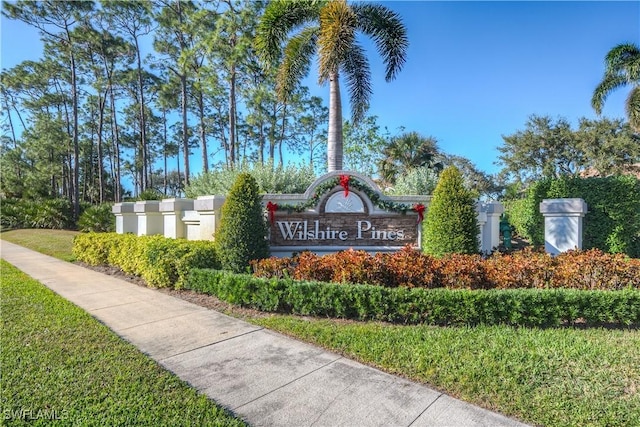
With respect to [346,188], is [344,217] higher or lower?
lower

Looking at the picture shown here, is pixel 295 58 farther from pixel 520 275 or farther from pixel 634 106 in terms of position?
pixel 634 106

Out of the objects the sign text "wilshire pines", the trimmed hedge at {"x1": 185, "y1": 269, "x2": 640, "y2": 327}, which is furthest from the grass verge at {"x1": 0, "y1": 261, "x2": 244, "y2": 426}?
the sign text "wilshire pines"

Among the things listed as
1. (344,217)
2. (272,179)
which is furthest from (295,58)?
(344,217)

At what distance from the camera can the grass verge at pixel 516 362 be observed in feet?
8.42

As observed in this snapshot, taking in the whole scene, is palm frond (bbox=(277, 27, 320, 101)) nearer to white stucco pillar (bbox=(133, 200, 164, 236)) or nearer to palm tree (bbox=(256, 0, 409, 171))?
palm tree (bbox=(256, 0, 409, 171))

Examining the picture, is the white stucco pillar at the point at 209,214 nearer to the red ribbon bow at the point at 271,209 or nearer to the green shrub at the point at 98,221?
the red ribbon bow at the point at 271,209

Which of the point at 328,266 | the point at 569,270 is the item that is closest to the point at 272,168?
the point at 328,266

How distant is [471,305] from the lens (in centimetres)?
423

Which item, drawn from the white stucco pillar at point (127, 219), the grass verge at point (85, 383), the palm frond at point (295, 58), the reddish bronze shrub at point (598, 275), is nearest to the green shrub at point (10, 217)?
the white stucco pillar at point (127, 219)

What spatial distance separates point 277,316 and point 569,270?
4450mm

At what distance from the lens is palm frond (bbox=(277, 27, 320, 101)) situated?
1036 cm

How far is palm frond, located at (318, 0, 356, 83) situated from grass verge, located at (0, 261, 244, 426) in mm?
8120

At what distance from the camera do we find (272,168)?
10.5 m

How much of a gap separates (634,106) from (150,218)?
64.7ft
